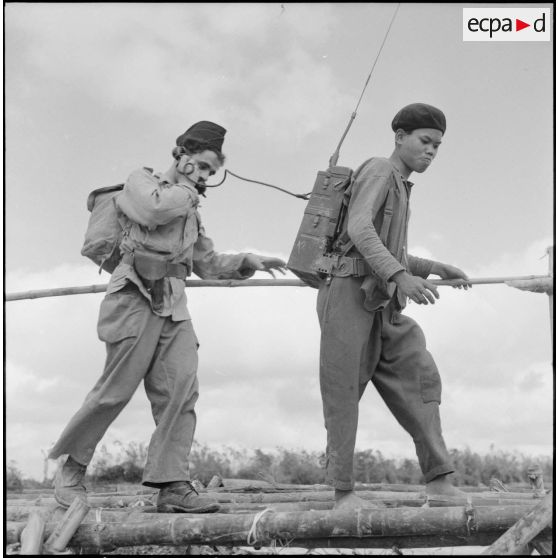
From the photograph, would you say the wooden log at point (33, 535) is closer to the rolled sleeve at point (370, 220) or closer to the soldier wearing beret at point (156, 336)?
the soldier wearing beret at point (156, 336)

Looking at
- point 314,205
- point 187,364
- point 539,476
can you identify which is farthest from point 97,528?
point 539,476

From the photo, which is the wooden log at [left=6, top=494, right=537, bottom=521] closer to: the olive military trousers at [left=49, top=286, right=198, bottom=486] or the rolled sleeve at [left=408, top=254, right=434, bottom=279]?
the olive military trousers at [left=49, top=286, right=198, bottom=486]

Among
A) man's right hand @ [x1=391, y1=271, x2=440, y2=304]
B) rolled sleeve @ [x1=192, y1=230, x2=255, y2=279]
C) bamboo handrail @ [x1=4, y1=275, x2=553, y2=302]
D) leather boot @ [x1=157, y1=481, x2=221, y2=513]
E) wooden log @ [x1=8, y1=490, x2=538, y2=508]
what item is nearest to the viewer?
man's right hand @ [x1=391, y1=271, x2=440, y2=304]

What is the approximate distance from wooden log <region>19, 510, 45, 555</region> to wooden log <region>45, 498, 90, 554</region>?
50mm

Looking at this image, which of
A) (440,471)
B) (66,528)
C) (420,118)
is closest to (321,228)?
(420,118)

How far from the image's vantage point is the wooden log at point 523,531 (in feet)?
11.2

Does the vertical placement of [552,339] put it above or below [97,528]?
above

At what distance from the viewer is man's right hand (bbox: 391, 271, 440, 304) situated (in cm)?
391

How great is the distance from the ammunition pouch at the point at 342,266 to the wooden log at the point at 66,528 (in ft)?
5.47

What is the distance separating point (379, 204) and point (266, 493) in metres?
2.47

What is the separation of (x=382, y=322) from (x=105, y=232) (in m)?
1.62

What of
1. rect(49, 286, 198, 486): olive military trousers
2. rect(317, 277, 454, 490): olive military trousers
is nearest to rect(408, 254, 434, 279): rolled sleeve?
rect(317, 277, 454, 490): olive military trousers

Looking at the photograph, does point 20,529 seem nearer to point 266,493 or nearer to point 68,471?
point 68,471

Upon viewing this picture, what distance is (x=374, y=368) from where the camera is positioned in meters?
4.38
